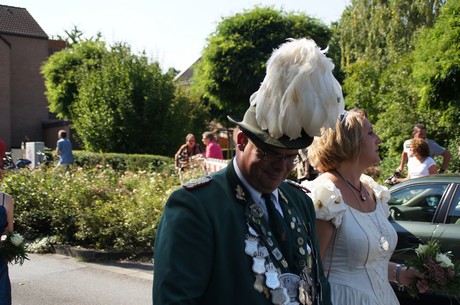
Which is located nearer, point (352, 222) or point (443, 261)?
point (352, 222)

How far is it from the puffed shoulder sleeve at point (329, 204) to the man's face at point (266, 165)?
0.91 m

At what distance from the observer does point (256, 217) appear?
2.62 meters

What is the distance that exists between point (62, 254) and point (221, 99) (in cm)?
2313

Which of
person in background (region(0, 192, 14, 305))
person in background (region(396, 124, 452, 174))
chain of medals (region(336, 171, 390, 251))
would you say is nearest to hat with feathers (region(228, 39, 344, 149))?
chain of medals (region(336, 171, 390, 251))

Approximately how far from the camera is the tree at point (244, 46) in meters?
32.0

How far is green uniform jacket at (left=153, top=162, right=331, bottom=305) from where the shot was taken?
2346 mm

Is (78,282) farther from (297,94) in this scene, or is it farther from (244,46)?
(244,46)

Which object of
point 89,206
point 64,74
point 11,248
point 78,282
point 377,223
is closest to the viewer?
A: point 377,223

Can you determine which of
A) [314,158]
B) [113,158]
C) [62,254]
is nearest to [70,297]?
[62,254]

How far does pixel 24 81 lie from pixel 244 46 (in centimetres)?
2384

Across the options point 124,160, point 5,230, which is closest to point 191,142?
point 124,160

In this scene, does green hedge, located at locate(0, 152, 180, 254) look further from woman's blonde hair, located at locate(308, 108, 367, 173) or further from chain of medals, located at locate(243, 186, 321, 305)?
chain of medals, located at locate(243, 186, 321, 305)

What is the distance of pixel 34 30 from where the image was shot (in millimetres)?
50031

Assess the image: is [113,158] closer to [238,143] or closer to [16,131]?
[238,143]
